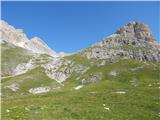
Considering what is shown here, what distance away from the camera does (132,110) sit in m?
42.8

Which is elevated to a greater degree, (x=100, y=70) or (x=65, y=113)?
(x=100, y=70)

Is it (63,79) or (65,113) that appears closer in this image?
(65,113)

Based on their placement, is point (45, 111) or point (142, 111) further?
point (142, 111)

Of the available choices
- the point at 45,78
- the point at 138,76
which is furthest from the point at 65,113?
the point at 45,78

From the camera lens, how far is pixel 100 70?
19300 cm

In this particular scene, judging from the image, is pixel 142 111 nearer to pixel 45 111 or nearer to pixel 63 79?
pixel 45 111

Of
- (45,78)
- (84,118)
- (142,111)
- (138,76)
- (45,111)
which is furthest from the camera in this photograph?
(45,78)

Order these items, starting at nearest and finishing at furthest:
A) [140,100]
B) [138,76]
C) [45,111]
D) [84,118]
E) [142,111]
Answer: [84,118] < [45,111] < [142,111] < [140,100] < [138,76]

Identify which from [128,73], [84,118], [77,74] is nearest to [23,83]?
[77,74]

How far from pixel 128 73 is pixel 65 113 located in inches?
5378

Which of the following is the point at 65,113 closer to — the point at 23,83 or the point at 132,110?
the point at 132,110

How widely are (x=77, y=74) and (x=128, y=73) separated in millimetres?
38732

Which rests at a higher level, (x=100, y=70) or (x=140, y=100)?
(x=100, y=70)

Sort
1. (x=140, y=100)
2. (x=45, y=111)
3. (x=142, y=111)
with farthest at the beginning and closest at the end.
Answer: (x=140, y=100) < (x=142, y=111) < (x=45, y=111)
